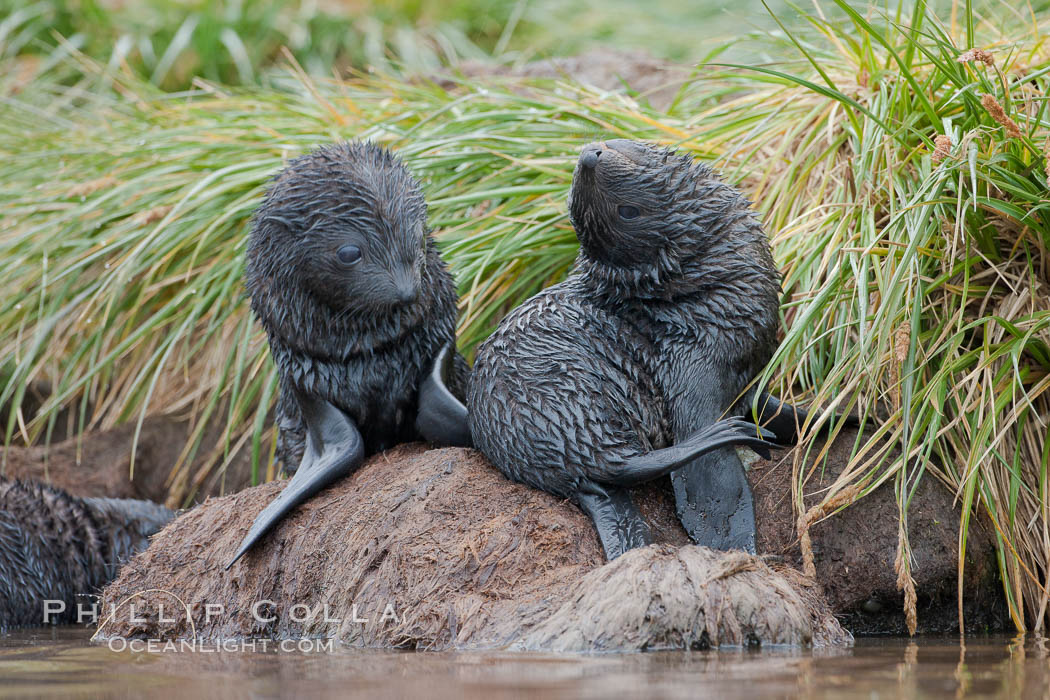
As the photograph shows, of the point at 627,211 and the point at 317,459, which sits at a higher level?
the point at 627,211

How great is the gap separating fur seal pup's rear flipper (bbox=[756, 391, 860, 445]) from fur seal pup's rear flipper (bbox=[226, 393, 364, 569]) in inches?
55.5

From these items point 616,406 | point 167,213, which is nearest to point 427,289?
point 616,406

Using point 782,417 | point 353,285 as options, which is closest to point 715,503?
point 782,417

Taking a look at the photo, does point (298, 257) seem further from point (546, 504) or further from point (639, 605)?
point (639, 605)

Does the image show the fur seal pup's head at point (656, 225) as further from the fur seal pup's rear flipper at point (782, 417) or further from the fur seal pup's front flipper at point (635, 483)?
the fur seal pup's front flipper at point (635, 483)

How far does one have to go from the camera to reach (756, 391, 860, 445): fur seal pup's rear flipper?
4082mm

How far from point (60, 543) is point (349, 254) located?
7.53 feet

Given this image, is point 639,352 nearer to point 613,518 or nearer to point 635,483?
point 635,483

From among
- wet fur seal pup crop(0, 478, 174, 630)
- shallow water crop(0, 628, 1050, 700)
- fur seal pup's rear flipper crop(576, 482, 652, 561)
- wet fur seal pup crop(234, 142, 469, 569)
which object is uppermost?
wet fur seal pup crop(234, 142, 469, 569)

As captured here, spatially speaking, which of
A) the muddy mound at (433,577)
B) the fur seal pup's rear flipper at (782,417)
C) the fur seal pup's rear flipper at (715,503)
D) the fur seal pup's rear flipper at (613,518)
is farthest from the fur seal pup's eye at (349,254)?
the fur seal pup's rear flipper at (782,417)

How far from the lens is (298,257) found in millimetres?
4113

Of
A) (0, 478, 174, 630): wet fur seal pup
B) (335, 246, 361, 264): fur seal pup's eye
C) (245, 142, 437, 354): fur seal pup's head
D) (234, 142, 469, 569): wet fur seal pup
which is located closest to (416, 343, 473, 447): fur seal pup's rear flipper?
(234, 142, 469, 569): wet fur seal pup

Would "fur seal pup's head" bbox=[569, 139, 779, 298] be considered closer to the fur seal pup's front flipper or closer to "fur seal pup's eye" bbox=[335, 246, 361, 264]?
the fur seal pup's front flipper

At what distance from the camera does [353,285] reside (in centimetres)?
407
